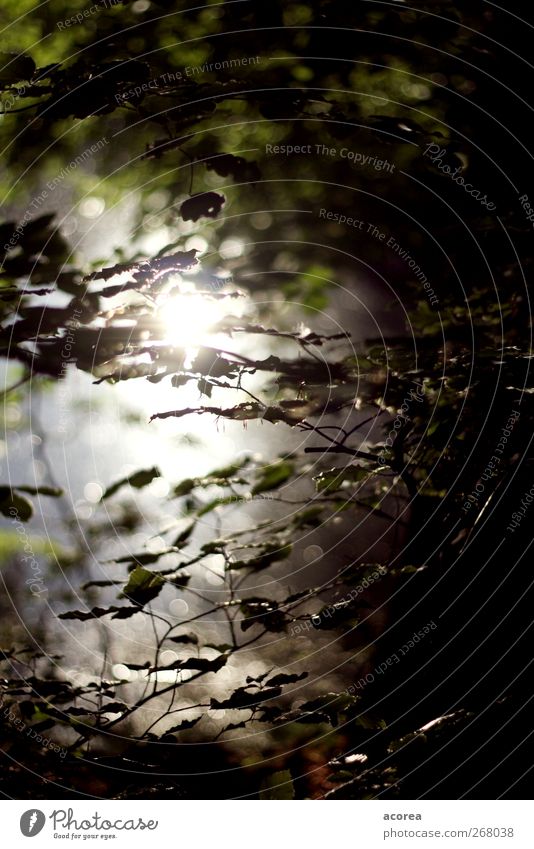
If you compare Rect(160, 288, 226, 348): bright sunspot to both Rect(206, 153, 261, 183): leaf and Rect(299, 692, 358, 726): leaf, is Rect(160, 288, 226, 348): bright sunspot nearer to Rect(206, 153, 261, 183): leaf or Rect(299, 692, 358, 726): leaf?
Rect(206, 153, 261, 183): leaf

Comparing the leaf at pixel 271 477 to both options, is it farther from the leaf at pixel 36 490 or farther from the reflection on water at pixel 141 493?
the leaf at pixel 36 490

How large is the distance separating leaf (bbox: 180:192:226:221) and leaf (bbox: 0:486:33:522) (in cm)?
76

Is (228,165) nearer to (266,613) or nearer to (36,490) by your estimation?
(36,490)

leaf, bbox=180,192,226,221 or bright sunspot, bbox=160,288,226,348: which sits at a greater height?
leaf, bbox=180,192,226,221

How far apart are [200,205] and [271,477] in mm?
682

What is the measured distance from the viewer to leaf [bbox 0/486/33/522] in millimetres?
1322

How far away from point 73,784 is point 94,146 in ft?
6.55

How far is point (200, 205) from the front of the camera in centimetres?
127

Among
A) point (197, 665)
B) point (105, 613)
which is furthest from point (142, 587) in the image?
point (197, 665)

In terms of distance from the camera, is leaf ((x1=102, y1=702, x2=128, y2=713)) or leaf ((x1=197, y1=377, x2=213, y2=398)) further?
leaf ((x1=197, y1=377, x2=213, y2=398))

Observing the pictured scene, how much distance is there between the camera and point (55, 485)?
1.70 meters

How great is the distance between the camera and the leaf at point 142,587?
111cm

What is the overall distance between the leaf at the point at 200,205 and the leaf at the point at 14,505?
764 mm

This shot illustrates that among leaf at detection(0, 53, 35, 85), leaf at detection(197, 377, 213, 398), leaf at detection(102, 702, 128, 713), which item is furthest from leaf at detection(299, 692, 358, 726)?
leaf at detection(0, 53, 35, 85)
